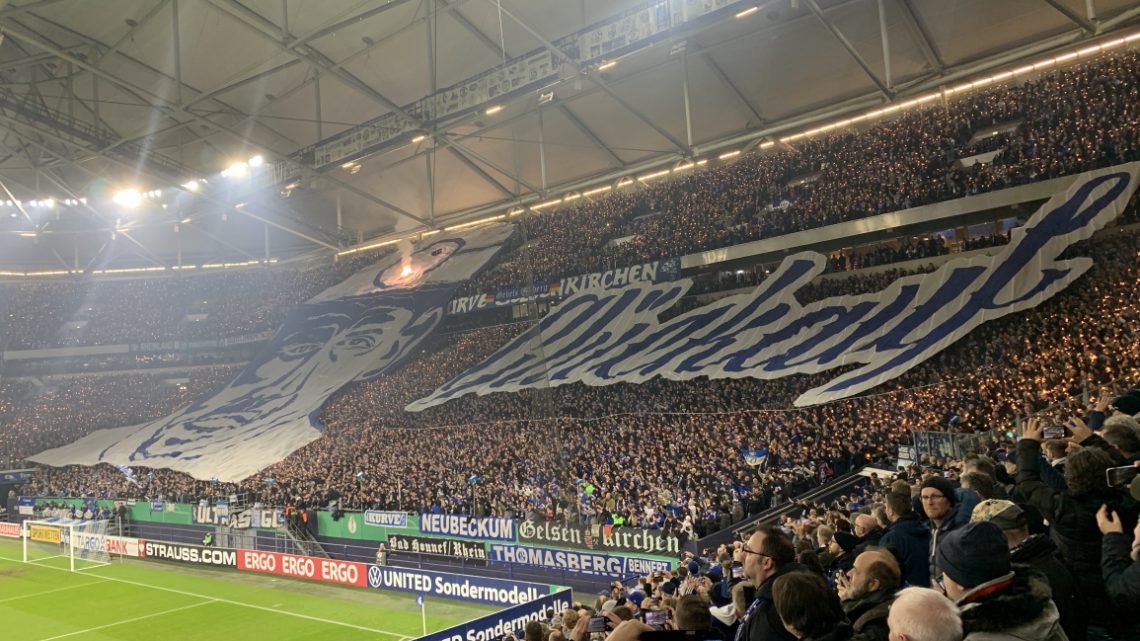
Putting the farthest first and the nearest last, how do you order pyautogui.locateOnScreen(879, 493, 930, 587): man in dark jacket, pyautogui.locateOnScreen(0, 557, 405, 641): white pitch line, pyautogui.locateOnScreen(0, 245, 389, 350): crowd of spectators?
pyautogui.locateOnScreen(0, 245, 389, 350): crowd of spectators
pyautogui.locateOnScreen(0, 557, 405, 641): white pitch line
pyautogui.locateOnScreen(879, 493, 930, 587): man in dark jacket

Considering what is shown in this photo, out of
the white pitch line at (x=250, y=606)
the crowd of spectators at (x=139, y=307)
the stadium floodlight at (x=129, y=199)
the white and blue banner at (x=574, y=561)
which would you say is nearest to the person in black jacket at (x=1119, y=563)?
the white and blue banner at (x=574, y=561)

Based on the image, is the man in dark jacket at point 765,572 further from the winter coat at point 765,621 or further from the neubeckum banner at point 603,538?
the neubeckum banner at point 603,538

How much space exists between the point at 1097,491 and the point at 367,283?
107ft

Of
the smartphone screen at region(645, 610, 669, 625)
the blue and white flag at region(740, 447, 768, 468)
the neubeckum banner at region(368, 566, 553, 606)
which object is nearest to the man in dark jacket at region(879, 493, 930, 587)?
the smartphone screen at region(645, 610, 669, 625)

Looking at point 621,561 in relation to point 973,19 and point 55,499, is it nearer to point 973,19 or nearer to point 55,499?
point 973,19

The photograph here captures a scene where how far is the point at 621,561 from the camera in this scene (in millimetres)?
16781

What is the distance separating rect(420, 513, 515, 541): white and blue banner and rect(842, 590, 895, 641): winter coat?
1652 cm

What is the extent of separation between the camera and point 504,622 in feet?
41.3

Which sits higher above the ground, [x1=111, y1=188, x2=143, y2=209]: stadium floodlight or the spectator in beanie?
[x1=111, y1=188, x2=143, y2=209]: stadium floodlight

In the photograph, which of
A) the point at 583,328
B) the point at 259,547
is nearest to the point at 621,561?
the point at 583,328

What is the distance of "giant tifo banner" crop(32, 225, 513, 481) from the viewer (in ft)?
84.5

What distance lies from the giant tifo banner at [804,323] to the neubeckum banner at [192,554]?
698cm

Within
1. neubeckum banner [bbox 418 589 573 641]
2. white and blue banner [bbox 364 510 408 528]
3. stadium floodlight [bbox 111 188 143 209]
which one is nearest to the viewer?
neubeckum banner [bbox 418 589 573 641]

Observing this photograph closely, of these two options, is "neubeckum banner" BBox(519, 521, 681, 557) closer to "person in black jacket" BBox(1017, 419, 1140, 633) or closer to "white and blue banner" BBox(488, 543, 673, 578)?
"white and blue banner" BBox(488, 543, 673, 578)
